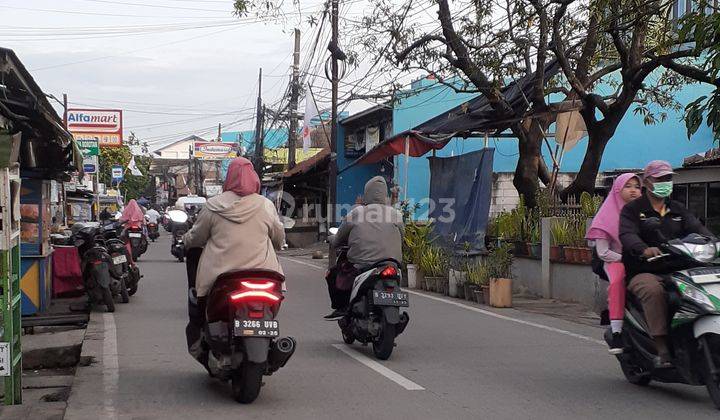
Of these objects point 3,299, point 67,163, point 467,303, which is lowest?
point 467,303

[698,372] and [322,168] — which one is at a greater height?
[322,168]

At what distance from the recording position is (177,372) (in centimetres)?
764

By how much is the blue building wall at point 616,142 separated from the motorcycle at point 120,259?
1385cm

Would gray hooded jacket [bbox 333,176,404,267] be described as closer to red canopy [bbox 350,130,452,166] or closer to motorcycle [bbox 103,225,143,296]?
motorcycle [bbox 103,225,143,296]

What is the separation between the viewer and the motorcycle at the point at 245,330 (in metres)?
6.08

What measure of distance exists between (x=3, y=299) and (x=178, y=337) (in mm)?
3948

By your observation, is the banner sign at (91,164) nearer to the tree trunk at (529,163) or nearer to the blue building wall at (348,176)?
the blue building wall at (348,176)

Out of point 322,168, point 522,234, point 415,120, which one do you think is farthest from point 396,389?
point 322,168

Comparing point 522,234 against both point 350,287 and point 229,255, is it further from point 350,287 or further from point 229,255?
point 229,255

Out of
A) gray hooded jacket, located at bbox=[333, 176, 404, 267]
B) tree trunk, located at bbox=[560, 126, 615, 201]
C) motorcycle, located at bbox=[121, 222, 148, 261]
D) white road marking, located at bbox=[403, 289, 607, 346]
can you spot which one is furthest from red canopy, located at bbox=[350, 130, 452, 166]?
gray hooded jacket, located at bbox=[333, 176, 404, 267]

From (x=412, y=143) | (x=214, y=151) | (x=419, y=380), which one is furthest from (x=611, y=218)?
(x=214, y=151)

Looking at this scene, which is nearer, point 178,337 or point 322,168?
point 178,337

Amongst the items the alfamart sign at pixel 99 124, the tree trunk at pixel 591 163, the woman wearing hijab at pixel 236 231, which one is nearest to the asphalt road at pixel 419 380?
the woman wearing hijab at pixel 236 231

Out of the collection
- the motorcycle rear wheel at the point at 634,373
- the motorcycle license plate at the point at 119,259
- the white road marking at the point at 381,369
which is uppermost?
the motorcycle license plate at the point at 119,259
